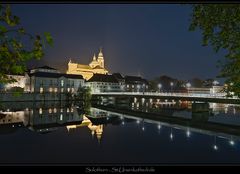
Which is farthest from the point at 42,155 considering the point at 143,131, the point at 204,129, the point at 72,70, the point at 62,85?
the point at 72,70

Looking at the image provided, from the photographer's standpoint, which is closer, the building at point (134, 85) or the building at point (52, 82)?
the building at point (52, 82)

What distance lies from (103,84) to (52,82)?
140 ft

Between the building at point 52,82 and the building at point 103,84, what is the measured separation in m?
18.5

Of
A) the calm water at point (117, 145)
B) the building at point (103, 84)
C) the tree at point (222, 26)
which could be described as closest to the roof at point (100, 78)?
the building at point (103, 84)

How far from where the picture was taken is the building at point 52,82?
103750 millimetres

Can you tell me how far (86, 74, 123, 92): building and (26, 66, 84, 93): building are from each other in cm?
1851

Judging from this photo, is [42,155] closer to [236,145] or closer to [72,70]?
[236,145]

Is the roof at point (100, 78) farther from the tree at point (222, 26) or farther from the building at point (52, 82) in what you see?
the tree at point (222, 26)

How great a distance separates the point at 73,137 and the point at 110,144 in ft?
22.6

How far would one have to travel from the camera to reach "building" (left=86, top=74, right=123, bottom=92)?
467 ft

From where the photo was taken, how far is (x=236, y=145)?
3022 centimetres

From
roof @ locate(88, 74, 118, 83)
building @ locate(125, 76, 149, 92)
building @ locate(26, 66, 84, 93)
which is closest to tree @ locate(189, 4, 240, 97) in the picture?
building @ locate(26, 66, 84, 93)

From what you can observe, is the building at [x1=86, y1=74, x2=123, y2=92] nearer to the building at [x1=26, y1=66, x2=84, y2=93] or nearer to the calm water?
the building at [x1=26, y1=66, x2=84, y2=93]

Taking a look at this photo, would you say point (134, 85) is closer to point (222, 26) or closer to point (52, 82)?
point (52, 82)
